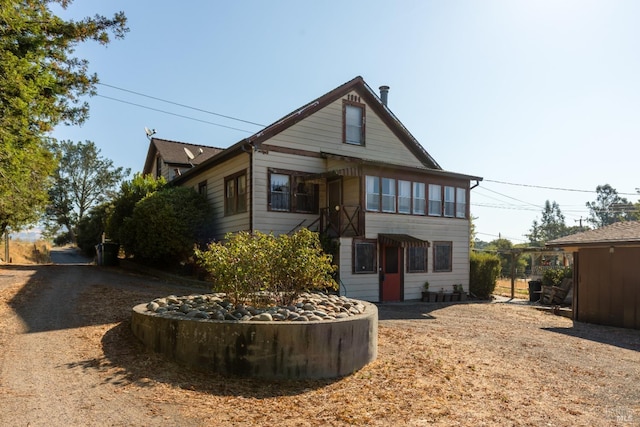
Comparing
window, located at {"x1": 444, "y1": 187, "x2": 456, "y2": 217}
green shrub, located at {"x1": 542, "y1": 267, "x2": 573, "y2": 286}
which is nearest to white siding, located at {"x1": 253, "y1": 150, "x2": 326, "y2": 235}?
window, located at {"x1": 444, "y1": 187, "x2": 456, "y2": 217}

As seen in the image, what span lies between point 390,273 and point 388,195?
2960mm

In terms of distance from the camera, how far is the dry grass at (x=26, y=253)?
3226 cm

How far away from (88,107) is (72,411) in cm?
1208

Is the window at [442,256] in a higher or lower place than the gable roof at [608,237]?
lower

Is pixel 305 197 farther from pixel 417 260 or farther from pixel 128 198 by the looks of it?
pixel 128 198

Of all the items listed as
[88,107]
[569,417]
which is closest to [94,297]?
[88,107]

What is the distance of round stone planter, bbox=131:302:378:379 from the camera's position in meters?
5.84

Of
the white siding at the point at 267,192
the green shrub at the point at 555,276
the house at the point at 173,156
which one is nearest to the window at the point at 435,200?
the white siding at the point at 267,192

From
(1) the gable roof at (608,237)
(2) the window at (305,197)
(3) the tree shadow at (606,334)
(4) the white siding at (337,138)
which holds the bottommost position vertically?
(3) the tree shadow at (606,334)

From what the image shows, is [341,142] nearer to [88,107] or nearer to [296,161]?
[296,161]

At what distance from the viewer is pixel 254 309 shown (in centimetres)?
690

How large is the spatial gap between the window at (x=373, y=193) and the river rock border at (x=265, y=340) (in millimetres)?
9596

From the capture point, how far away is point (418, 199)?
17.8m

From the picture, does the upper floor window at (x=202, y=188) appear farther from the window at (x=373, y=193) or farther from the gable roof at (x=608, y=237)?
the gable roof at (x=608, y=237)
